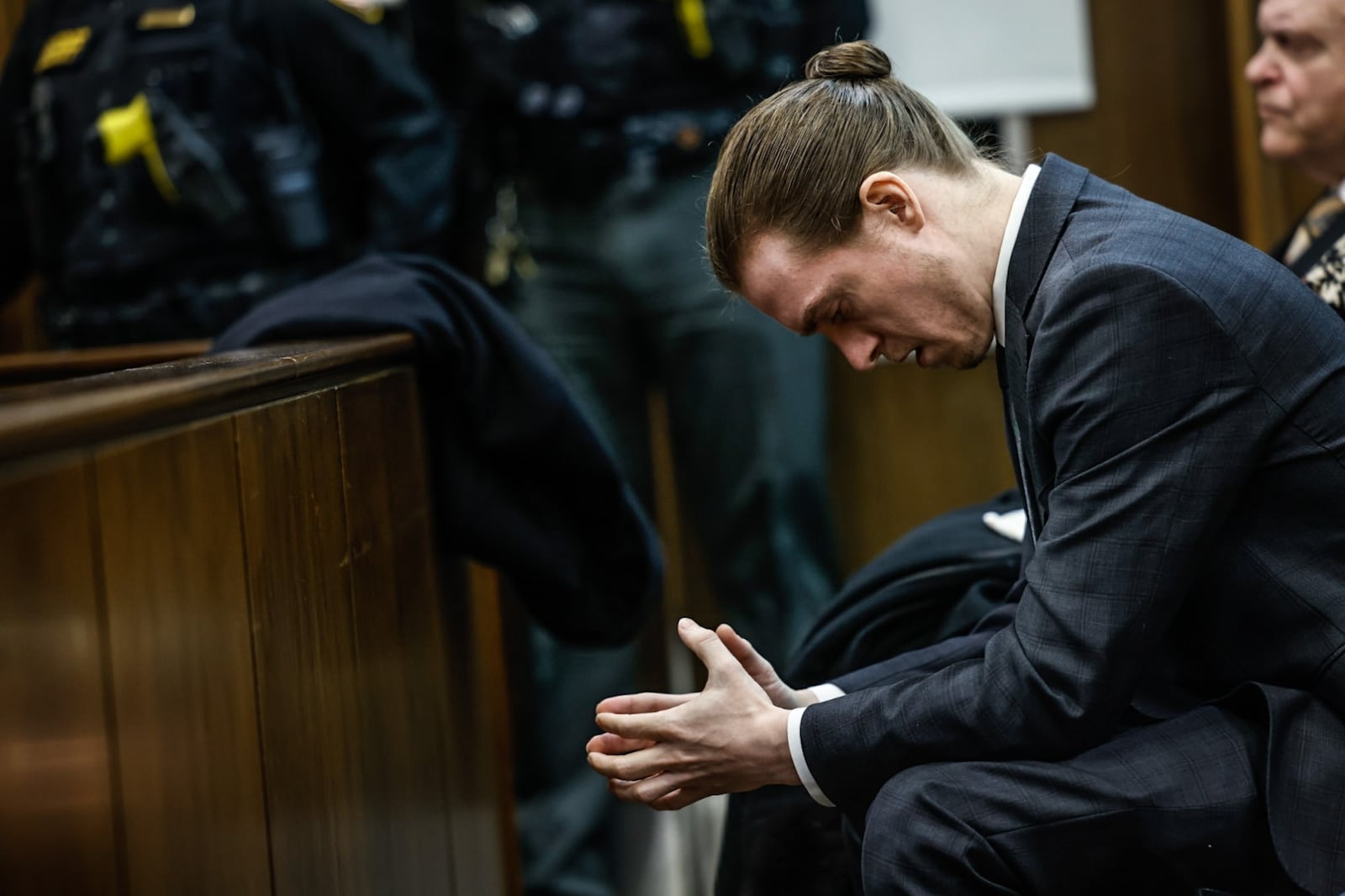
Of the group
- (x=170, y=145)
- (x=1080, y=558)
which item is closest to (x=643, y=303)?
(x=170, y=145)

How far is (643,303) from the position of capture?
2.65 m

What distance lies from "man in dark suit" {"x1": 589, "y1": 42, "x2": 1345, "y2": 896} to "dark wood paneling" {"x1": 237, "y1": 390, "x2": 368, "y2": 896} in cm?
22

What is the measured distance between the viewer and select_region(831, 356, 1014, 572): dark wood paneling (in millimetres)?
3090

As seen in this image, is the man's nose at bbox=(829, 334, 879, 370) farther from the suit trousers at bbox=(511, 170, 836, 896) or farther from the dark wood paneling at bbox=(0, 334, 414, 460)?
the suit trousers at bbox=(511, 170, 836, 896)

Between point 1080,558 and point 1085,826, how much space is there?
0.67 feet

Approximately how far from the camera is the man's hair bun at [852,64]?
133cm

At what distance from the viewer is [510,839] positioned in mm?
2178

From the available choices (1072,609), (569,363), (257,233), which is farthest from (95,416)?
(569,363)

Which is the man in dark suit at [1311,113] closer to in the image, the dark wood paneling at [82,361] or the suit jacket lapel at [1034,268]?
the suit jacket lapel at [1034,268]

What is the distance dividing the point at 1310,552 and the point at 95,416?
2.95ft

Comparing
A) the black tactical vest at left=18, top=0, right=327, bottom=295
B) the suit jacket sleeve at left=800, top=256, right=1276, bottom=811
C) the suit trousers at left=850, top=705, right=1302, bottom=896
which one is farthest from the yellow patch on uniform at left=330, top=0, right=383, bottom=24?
the suit trousers at left=850, top=705, right=1302, bottom=896

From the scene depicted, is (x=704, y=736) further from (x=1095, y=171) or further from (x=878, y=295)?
(x=1095, y=171)

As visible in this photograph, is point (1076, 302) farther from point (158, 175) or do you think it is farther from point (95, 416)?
point (158, 175)

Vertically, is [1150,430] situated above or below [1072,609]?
above
